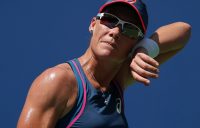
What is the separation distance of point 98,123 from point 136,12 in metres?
0.40

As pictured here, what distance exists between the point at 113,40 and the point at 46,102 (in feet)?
1.07

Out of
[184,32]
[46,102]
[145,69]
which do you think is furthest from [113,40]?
[184,32]

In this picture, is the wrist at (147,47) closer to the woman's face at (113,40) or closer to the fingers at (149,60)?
the woman's face at (113,40)

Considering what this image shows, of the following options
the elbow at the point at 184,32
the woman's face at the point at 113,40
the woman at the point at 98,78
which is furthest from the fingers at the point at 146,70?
the elbow at the point at 184,32

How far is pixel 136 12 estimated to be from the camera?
1.33 metres

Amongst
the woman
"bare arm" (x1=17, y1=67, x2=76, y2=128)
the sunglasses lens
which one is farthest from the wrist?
"bare arm" (x1=17, y1=67, x2=76, y2=128)

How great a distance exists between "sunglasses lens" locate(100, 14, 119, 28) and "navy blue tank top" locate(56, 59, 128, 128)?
6.5 inches

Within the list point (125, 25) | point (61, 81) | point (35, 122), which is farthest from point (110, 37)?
point (35, 122)

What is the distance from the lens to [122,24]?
51.4 inches

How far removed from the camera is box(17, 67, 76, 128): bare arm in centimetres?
107

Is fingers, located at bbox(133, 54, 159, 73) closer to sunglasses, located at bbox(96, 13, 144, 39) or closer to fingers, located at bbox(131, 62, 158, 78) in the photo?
fingers, located at bbox(131, 62, 158, 78)

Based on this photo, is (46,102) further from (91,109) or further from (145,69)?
(145,69)

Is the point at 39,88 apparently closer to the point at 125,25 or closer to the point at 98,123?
the point at 98,123

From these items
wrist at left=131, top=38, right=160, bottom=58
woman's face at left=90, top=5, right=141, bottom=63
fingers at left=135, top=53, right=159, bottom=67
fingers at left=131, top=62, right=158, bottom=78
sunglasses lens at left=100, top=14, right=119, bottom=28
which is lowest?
wrist at left=131, top=38, right=160, bottom=58
